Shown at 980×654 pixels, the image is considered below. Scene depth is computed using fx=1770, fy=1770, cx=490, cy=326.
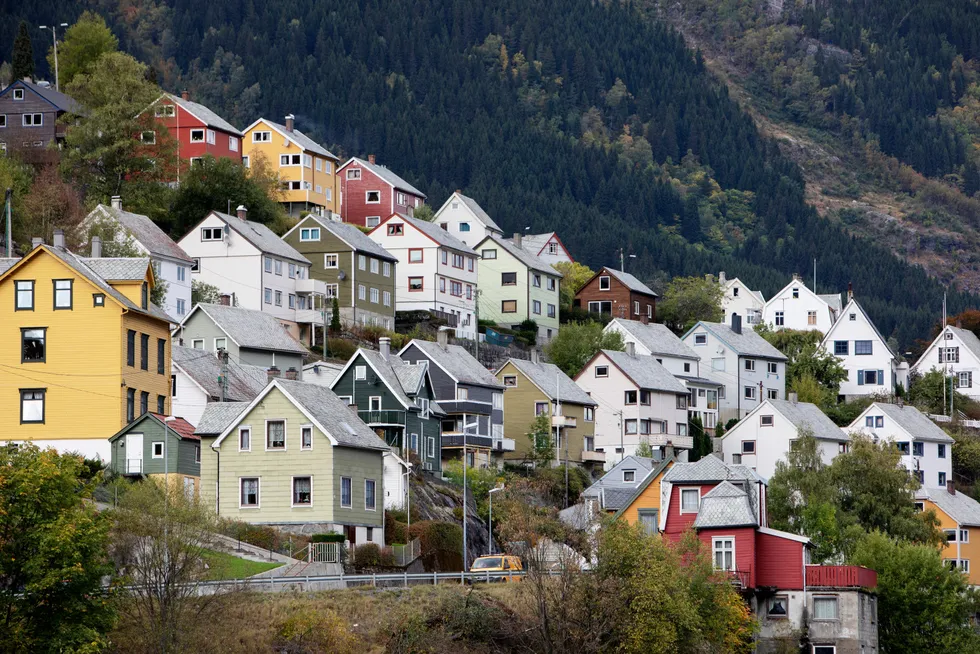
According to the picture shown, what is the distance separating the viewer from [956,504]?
11500 centimetres

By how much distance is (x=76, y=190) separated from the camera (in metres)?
123

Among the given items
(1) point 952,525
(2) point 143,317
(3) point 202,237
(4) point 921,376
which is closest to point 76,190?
(3) point 202,237

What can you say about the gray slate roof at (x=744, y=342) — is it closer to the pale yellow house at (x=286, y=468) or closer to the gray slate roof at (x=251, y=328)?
the gray slate roof at (x=251, y=328)

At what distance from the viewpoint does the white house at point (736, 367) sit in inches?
5335

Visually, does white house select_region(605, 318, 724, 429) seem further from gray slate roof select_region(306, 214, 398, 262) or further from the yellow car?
the yellow car

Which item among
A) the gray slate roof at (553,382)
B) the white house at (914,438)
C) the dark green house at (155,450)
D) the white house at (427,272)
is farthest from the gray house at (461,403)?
the white house at (914,438)

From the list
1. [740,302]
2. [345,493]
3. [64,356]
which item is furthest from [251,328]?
[740,302]

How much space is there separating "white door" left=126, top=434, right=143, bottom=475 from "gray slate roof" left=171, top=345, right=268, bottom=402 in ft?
28.8

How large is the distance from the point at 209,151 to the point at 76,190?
20.4 meters

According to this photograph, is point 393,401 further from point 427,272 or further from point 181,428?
point 427,272

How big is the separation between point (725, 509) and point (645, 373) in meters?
46.3

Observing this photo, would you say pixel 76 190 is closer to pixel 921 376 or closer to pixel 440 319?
pixel 440 319

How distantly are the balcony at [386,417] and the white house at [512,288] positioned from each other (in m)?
51.9

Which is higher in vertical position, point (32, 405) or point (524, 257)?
point (524, 257)
